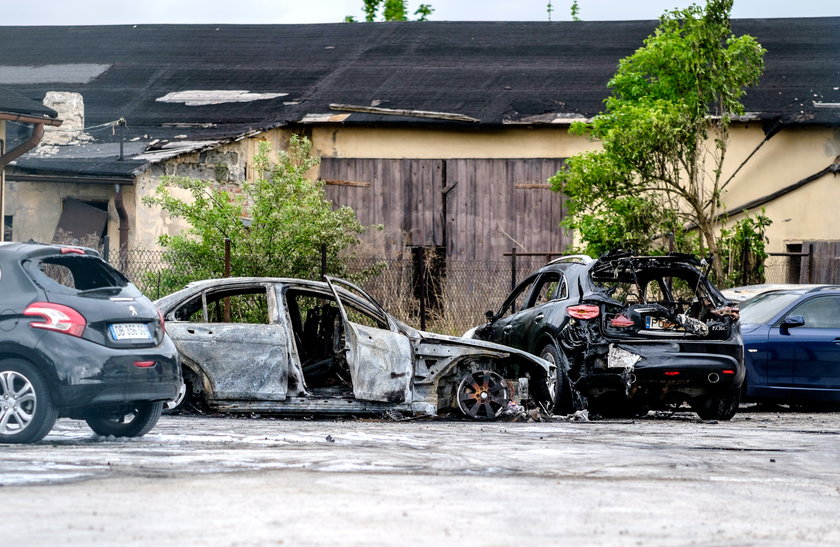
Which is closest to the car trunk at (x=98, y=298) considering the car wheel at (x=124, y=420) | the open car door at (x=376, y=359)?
the car wheel at (x=124, y=420)

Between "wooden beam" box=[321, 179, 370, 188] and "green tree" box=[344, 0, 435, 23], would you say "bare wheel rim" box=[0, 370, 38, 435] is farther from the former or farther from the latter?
"green tree" box=[344, 0, 435, 23]

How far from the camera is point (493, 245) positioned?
90.6 ft

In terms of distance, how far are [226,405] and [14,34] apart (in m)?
26.6

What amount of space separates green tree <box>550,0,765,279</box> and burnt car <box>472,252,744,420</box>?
23.7 feet

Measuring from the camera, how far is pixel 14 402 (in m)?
10.1

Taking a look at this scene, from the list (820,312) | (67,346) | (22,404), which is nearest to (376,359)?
(67,346)

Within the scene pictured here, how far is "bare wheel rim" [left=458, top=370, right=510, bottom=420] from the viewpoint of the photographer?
13688 millimetres

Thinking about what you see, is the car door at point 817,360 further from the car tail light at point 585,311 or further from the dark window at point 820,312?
the car tail light at point 585,311

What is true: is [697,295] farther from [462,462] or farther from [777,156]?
[777,156]

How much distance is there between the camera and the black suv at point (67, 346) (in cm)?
1003

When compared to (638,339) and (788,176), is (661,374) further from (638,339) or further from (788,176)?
(788,176)

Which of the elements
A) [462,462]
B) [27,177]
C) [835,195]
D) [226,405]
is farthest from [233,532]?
[835,195]

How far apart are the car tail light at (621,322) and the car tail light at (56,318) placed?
18.7 feet

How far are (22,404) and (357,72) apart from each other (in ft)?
71.9
